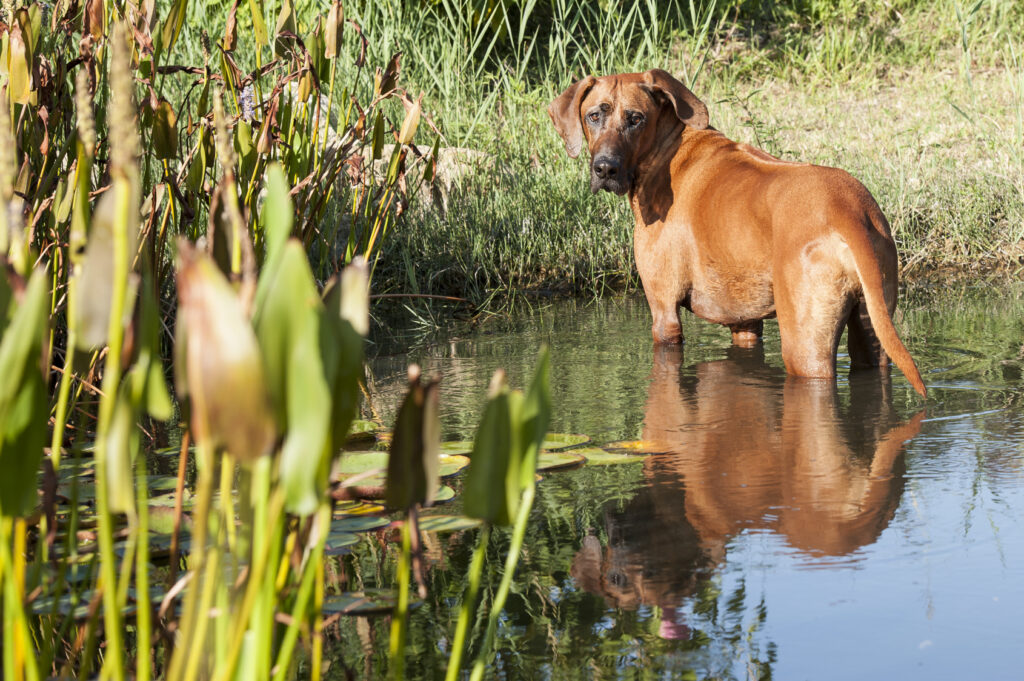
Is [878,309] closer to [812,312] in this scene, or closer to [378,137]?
[812,312]

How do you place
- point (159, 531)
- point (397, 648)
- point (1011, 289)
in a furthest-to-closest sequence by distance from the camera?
point (1011, 289), point (159, 531), point (397, 648)

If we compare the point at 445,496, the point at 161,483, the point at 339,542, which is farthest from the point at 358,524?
the point at 161,483

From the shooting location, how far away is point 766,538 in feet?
7.21

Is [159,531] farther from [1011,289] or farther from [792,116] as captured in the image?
[792,116]

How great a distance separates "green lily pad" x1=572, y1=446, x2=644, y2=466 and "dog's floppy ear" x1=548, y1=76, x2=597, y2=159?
2213 millimetres

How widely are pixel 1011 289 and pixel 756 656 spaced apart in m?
4.74

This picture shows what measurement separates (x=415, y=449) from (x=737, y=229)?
3.11 metres

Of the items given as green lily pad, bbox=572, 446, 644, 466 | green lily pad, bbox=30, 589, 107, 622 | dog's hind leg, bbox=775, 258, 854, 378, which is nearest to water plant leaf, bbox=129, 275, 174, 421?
green lily pad, bbox=30, 589, 107, 622

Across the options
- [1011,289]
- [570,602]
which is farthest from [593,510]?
[1011,289]

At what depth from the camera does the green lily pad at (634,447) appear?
2.97m

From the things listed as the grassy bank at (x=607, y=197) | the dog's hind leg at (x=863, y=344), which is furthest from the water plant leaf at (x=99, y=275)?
the grassy bank at (x=607, y=197)

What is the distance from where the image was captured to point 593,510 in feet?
8.05

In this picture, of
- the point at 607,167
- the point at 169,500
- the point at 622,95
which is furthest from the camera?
the point at 622,95

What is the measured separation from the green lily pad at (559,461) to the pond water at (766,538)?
0.12 feet
